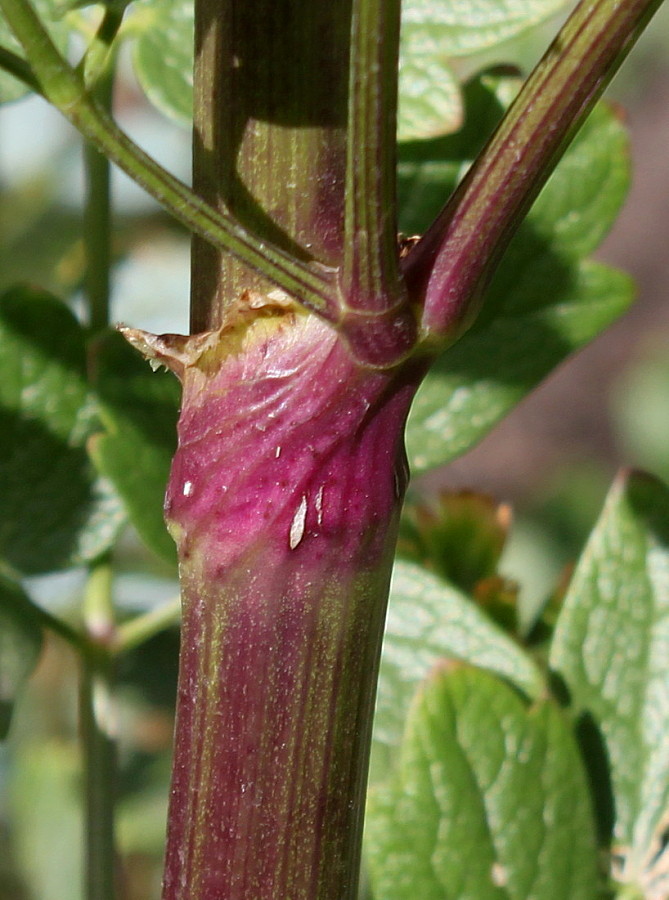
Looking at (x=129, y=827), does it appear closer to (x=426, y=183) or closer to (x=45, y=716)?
(x=45, y=716)

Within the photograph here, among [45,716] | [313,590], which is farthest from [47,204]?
[313,590]

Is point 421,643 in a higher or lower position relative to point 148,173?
lower

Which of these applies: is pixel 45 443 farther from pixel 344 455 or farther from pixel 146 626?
pixel 344 455

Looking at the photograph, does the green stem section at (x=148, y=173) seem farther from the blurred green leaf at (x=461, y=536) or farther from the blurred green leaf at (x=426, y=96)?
the blurred green leaf at (x=461, y=536)

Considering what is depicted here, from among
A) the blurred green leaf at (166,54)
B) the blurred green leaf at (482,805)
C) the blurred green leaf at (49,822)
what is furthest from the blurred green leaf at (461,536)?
the blurred green leaf at (49,822)

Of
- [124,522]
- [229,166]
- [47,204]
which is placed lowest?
[124,522]

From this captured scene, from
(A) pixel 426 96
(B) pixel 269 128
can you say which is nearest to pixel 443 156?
(A) pixel 426 96

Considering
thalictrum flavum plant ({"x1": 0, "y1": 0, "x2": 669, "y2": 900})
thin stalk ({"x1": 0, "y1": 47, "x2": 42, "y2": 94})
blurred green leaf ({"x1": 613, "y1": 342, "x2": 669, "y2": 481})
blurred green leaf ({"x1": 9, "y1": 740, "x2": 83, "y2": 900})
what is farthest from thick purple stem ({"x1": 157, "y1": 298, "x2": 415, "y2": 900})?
blurred green leaf ({"x1": 613, "y1": 342, "x2": 669, "y2": 481})
